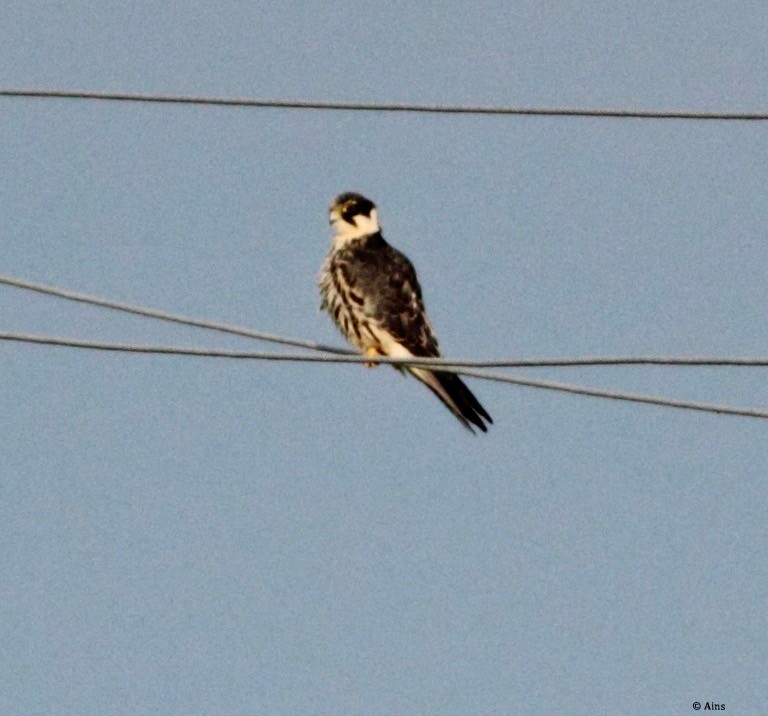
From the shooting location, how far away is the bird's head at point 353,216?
10125 mm

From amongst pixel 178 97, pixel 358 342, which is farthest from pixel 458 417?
pixel 178 97

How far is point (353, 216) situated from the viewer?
33.3 ft

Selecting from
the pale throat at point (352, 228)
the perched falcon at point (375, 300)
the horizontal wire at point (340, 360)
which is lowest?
the horizontal wire at point (340, 360)

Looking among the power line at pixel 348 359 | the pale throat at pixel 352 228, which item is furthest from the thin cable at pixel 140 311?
the pale throat at pixel 352 228

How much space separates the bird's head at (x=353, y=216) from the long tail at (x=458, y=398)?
146cm

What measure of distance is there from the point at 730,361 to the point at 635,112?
5.00 ft

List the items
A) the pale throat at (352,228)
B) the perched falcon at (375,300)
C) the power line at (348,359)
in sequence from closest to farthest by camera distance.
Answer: the power line at (348,359) → the perched falcon at (375,300) → the pale throat at (352,228)

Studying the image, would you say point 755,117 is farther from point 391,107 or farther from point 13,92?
point 13,92

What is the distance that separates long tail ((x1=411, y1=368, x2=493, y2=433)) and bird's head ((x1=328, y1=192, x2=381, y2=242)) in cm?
146

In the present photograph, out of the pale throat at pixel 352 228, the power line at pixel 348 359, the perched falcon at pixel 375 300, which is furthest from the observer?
the pale throat at pixel 352 228

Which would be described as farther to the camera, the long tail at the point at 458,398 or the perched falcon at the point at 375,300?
the perched falcon at the point at 375,300

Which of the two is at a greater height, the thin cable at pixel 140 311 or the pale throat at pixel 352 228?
the pale throat at pixel 352 228

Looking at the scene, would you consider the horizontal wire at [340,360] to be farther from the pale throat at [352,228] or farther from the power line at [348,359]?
the pale throat at [352,228]

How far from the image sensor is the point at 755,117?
23.5 ft
